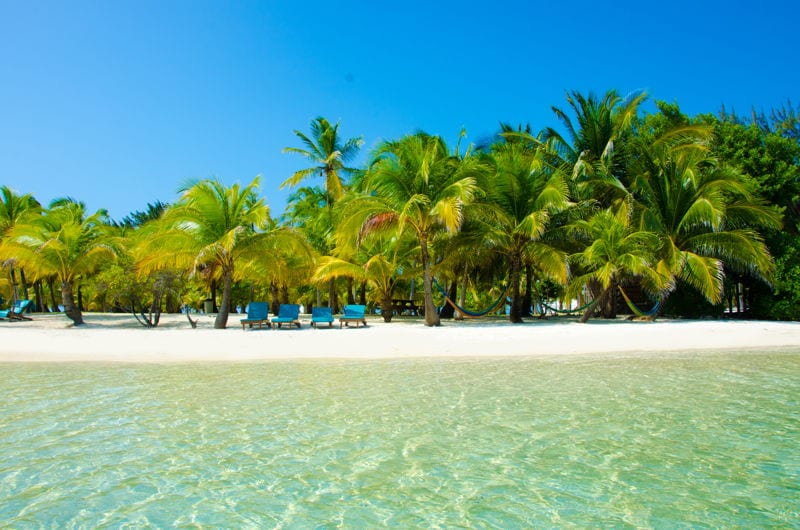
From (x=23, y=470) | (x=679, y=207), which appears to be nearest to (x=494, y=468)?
(x=23, y=470)

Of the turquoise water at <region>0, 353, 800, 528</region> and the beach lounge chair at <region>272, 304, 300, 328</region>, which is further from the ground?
the beach lounge chair at <region>272, 304, 300, 328</region>

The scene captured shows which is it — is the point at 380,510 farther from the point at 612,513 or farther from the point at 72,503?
the point at 72,503

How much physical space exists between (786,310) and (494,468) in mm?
17720

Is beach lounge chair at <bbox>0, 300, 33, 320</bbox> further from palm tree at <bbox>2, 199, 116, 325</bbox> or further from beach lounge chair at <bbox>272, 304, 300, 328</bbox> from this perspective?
beach lounge chair at <bbox>272, 304, 300, 328</bbox>

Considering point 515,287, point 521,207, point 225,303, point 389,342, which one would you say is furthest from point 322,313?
point 521,207

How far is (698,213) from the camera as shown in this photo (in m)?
17.0

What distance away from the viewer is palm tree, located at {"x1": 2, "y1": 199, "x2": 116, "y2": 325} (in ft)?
55.9

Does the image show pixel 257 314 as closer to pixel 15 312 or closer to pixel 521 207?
pixel 521 207

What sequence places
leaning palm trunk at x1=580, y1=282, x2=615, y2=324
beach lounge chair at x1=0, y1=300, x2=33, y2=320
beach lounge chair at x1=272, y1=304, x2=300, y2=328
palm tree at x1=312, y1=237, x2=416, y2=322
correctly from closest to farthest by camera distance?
beach lounge chair at x1=272, y1=304, x2=300, y2=328
leaning palm trunk at x1=580, y1=282, x2=615, y2=324
palm tree at x1=312, y1=237, x2=416, y2=322
beach lounge chair at x1=0, y1=300, x2=33, y2=320

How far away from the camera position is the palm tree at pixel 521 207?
16.2m

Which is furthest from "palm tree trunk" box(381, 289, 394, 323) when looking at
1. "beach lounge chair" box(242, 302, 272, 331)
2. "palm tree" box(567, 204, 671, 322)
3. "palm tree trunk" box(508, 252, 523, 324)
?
"palm tree" box(567, 204, 671, 322)

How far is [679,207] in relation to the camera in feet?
59.5

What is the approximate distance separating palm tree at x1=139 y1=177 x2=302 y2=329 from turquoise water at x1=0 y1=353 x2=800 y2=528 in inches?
326

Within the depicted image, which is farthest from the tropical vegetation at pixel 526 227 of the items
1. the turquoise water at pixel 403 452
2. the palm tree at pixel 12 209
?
the turquoise water at pixel 403 452
